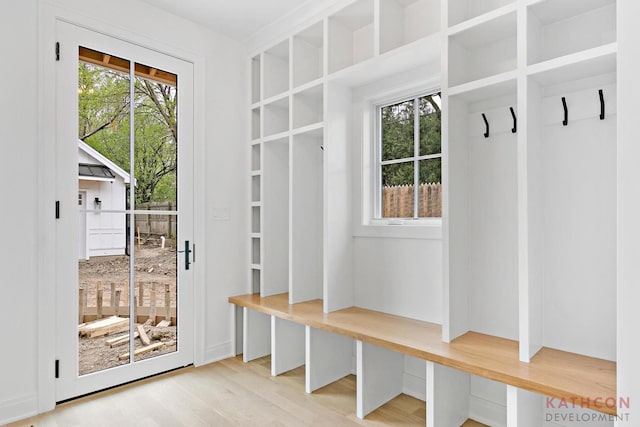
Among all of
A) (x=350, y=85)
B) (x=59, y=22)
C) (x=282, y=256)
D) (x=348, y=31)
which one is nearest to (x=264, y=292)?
(x=282, y=256)

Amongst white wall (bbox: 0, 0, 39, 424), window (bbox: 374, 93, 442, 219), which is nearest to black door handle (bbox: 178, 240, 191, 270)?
white wall (bbox: 0, 0, 39, 424)

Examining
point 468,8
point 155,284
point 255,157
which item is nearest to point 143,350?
point 155,284

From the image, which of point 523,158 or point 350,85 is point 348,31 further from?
point 523,158

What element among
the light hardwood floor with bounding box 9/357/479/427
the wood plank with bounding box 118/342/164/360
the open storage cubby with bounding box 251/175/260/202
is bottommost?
the light hardwood floor with bounding box 9/357/479/427

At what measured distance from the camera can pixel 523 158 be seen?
176 centimetres

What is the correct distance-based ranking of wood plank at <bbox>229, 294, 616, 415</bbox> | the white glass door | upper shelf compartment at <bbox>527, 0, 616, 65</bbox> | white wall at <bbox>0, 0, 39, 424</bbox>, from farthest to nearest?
the white glass door, white wall at <bbox>0, 0, 39, 424</bbox>, upper shelf compartment at <bbox>527, 0, 616, 65</bbox>, wood plank at <bbox>229, 294, 616, 415</bbox>

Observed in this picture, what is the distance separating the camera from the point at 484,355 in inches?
70.9

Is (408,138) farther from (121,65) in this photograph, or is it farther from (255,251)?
(121,65)

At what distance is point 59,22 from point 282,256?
213cm

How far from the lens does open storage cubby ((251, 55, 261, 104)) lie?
129 inches

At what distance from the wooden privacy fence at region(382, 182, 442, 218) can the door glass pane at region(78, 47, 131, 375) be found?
1769 millimetres

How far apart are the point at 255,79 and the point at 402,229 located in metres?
1.82

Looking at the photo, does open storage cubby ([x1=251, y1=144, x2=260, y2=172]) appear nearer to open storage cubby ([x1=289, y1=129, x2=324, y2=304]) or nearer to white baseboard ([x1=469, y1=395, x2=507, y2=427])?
open storage cubby ([x1=289, y1=129, x2=324, y2=304])

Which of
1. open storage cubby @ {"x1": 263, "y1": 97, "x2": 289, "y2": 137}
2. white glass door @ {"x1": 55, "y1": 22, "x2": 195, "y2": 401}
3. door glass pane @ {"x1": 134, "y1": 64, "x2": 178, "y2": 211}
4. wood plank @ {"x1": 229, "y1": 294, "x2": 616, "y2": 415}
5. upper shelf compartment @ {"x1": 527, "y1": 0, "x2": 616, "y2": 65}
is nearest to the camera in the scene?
wood plank @ {"x1": 229, "y1": 294, "x2": 616, "y2": 415}
